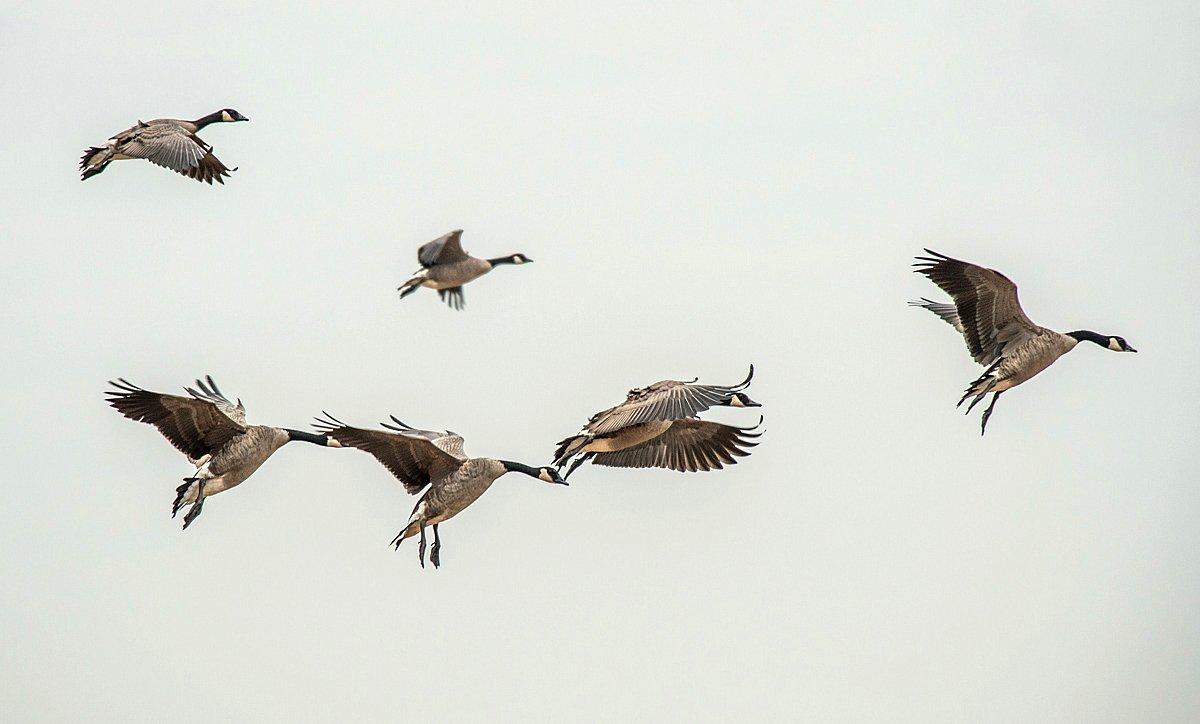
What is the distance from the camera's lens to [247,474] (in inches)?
662

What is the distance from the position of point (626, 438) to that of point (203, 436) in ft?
15.8

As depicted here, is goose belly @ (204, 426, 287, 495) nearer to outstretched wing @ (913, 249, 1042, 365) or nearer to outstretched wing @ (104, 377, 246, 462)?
outstretched wing @ (104, 377, 246, 462)

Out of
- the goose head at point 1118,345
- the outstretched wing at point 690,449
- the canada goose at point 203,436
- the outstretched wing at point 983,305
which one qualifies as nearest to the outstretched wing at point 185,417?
the canada goose at point 203,436

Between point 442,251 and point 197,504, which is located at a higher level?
point 442,251

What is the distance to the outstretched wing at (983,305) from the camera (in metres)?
17.0

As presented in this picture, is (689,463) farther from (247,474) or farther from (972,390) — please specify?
(247,474)

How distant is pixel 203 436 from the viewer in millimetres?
16547

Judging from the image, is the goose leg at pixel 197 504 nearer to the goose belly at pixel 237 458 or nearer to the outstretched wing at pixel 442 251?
the goose belly at pixel 237 458

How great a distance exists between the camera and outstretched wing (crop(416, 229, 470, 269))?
15648 mm

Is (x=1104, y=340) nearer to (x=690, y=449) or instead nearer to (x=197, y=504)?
(x=690, y=449)

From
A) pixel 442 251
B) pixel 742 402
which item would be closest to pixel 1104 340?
pixel 742 402

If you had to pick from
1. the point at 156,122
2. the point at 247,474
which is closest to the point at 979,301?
the point at 247,474

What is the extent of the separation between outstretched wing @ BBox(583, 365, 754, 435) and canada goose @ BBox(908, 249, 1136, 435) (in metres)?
2.84

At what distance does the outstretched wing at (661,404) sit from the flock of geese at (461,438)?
0.06 feet
